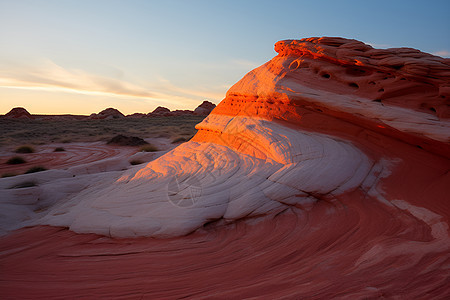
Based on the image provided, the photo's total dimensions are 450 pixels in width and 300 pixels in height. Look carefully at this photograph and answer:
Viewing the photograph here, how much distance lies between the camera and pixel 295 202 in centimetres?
489

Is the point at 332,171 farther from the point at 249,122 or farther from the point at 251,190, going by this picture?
the point at 249,122

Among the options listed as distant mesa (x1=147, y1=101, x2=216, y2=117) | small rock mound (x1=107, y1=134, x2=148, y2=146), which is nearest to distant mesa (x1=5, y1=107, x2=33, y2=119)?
distant mesa (x1=147, y1=101, x2=216, y2=117)

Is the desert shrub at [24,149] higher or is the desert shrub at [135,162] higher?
the desert shrub at [24,149]

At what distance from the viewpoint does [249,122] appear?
6754 millimetres

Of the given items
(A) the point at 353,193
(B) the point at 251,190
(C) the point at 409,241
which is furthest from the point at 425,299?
(B) the point at 251,190

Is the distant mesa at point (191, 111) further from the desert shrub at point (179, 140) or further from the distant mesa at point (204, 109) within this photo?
the desert shrub at point (179, 140)

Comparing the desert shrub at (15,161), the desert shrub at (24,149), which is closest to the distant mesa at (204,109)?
the desert shrub at (24,149)

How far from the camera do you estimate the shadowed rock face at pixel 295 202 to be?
334cm

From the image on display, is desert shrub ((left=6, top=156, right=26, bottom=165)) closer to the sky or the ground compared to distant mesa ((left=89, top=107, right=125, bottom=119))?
closer to the ground

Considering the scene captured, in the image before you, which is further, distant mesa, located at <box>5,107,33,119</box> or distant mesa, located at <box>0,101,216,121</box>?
distant mesa, located at <box>0,101,216,121</box>

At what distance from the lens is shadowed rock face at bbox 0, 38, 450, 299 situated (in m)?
3.34

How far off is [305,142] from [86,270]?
14.1ft

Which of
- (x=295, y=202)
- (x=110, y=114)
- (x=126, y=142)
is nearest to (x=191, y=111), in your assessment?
(x=110, y=114)

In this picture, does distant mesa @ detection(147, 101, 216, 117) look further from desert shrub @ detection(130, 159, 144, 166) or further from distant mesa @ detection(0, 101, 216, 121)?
desert shrub @ detection(130, 159, 144, 166)
